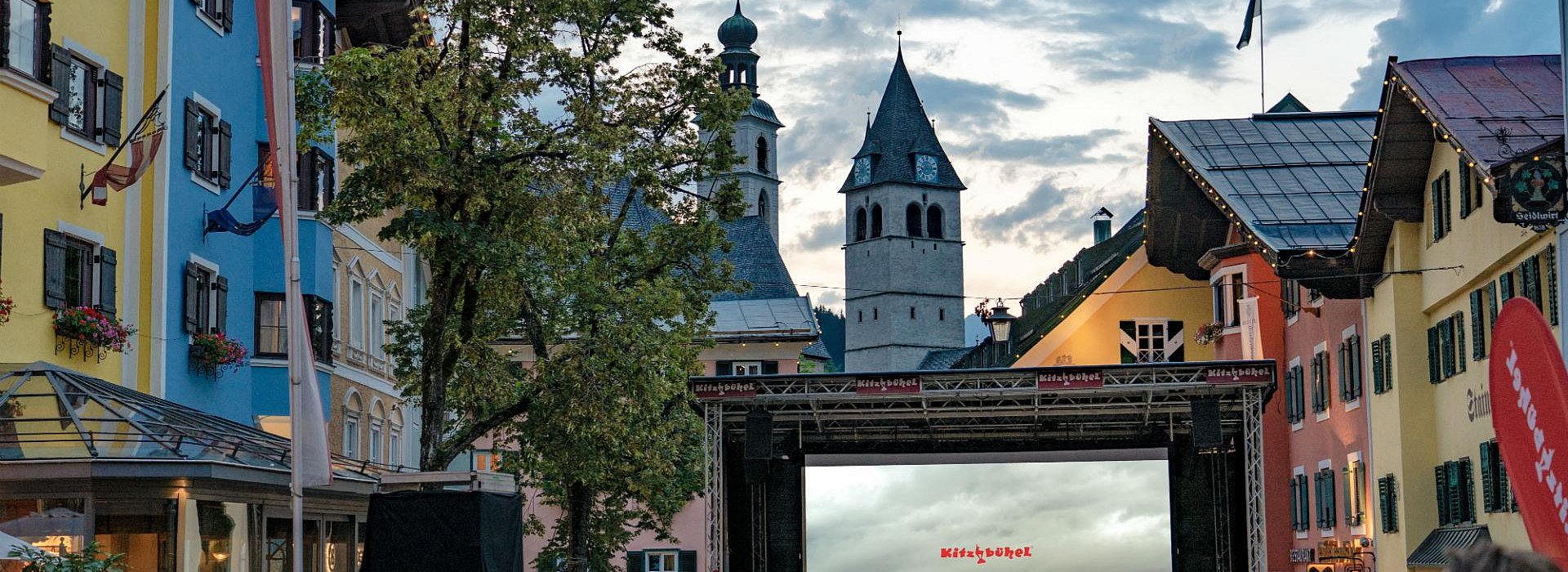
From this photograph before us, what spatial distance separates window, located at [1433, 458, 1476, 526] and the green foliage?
1576cm

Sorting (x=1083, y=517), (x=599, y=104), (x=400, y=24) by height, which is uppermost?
(x=400, y=24)

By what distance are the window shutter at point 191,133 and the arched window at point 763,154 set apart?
9934cm

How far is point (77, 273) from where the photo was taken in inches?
722

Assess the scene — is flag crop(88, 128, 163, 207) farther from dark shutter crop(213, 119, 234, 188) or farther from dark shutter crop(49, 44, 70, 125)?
dark shutter crop(213, 119, 234, 188)

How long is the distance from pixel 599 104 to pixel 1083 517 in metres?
13.0

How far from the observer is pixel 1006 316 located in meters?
37.2

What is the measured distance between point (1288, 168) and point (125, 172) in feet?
72.7

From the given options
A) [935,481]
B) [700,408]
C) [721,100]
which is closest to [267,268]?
[721,100]

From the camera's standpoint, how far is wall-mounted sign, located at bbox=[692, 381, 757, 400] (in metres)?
28.8

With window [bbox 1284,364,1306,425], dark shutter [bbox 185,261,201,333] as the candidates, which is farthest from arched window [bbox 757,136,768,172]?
dark shutter [bbox 185,261,201,333]

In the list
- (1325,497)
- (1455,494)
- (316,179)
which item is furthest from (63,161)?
(1325,497)

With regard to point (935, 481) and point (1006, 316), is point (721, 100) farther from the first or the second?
point (1006, 316)

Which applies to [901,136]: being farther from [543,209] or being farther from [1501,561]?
[1501,561]

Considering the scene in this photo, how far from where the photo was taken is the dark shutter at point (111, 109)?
748 inches
